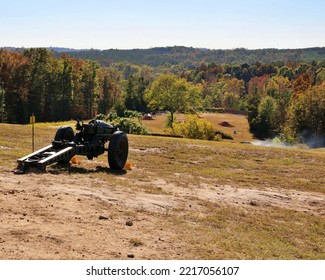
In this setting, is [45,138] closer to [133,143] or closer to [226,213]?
[133,143]

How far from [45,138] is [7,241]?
675 inches

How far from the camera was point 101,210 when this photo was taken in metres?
9.62

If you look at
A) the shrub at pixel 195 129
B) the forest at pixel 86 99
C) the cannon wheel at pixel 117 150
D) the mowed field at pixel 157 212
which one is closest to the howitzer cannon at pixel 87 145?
the cannon wheel at pixel 117 150

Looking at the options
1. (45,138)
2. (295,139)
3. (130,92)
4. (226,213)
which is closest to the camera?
(226,213)

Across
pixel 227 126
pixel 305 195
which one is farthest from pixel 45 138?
pixel 227 126

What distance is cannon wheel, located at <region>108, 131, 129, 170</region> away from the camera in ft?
47.8

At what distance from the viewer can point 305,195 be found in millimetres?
14391

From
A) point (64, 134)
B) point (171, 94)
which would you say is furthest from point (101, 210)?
point (171, 94)

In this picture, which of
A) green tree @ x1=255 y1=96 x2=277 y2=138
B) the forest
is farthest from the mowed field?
green tree @ x1=255 y1=96 x2=277 y2=138

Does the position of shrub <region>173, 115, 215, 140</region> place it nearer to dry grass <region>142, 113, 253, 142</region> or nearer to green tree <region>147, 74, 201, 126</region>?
green tree <region>147, 74, 201, 126</region>

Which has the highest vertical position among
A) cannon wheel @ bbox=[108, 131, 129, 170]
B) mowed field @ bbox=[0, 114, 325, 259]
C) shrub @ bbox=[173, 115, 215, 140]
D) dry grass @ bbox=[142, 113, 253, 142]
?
cannon wheel @ bbox=[108, 131, 129, 170]

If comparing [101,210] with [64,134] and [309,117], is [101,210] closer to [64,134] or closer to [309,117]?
[64,134]

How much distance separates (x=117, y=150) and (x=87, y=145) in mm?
1069

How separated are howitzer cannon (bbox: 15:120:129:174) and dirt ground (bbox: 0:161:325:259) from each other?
57cm
